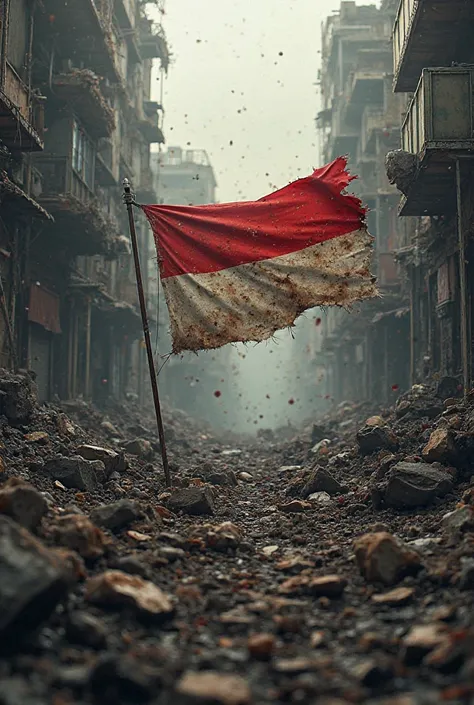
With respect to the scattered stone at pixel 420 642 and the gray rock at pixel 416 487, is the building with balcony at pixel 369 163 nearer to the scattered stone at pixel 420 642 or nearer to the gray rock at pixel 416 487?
the gray rock at pixel 416 487

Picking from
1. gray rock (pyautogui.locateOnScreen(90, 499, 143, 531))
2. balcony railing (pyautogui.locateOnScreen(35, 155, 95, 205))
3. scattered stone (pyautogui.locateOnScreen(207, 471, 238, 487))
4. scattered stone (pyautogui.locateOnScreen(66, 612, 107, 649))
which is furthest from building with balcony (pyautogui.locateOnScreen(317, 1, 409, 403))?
scattered stone (pyautogui.locateOnScreen(66, 612, 107, 649))

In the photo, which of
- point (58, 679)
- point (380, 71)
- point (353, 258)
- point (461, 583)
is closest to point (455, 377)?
point (353, 258)

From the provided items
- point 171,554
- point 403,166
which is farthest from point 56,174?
point 171,554

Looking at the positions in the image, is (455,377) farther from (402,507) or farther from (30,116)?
(30,116)

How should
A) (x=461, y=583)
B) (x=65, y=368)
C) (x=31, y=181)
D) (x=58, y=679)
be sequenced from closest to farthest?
(x=58, y=679) < (x=461, y=583) < (x=31, y=181) < (x=65, y=368)

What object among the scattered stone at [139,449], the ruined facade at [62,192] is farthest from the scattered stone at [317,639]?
the ruined facade at [62,192]
